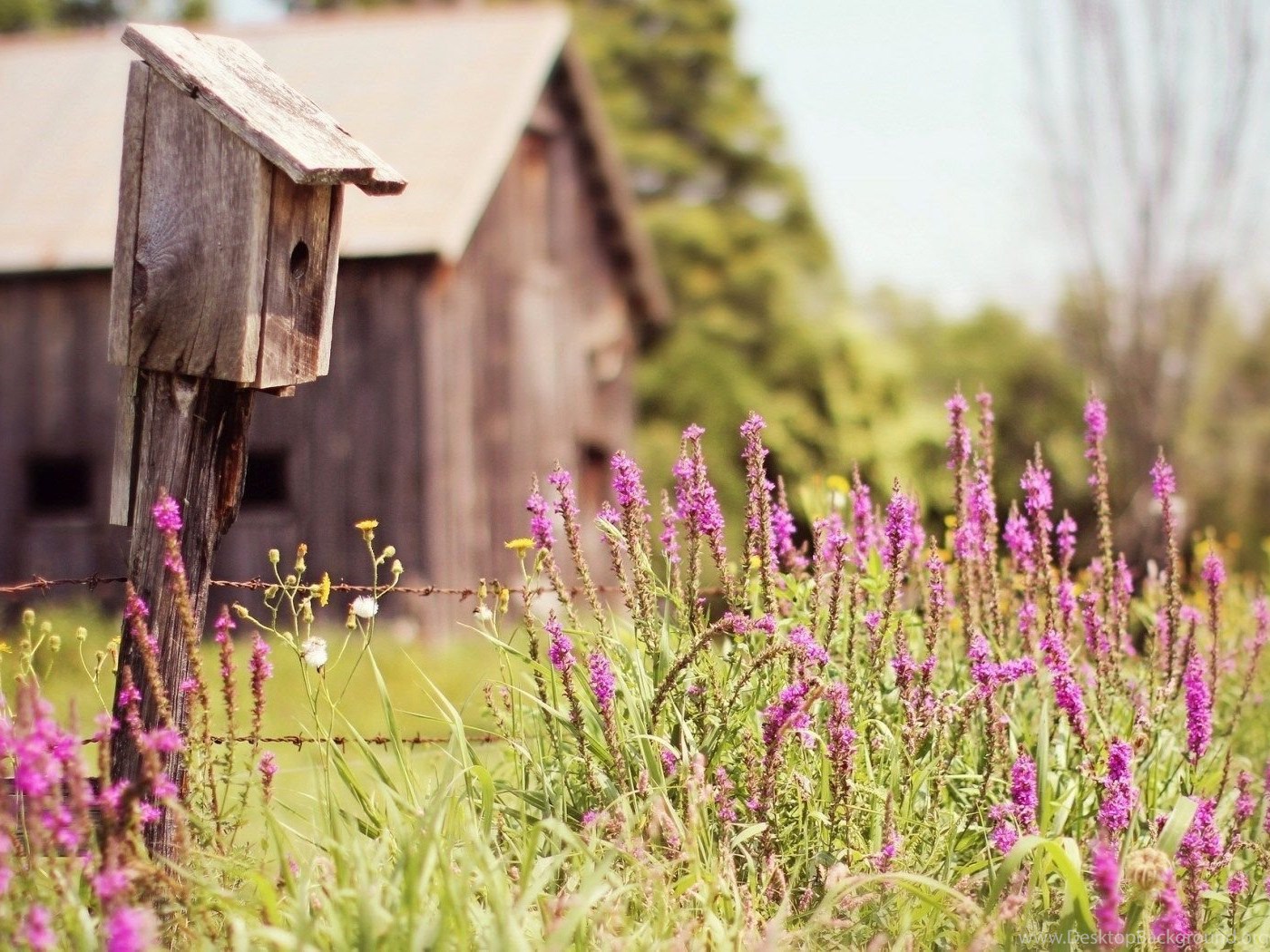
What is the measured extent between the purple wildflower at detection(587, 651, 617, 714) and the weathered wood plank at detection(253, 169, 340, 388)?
43.0 inches

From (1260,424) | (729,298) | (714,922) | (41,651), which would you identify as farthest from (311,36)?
(1260,424)

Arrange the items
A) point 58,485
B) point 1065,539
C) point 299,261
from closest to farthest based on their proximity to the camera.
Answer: point 299,261
point 1065,539
point 58,485

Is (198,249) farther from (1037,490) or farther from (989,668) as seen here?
(1037,490)

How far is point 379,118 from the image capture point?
44.9ft

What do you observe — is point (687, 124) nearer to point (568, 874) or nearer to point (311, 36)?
point (311, 36)

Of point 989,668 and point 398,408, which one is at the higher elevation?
point 398,408

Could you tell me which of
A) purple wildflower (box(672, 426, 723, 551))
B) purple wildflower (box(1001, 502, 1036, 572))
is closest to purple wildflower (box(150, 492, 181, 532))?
purple wildflower (box(672, 426, 723, 551))

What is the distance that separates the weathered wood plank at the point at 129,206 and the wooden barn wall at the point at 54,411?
9.87 meters

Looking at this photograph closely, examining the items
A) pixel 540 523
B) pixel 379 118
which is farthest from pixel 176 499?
pixel 379 118

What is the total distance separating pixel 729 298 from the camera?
2466cm

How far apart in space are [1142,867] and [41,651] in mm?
10031

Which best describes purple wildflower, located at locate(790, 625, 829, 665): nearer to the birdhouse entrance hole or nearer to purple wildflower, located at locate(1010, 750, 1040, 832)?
purple wildflower, located at locate(1010, 750, 1040, 832)

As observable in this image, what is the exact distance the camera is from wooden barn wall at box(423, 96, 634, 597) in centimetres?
1266

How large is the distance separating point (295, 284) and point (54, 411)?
1043 centimetres
